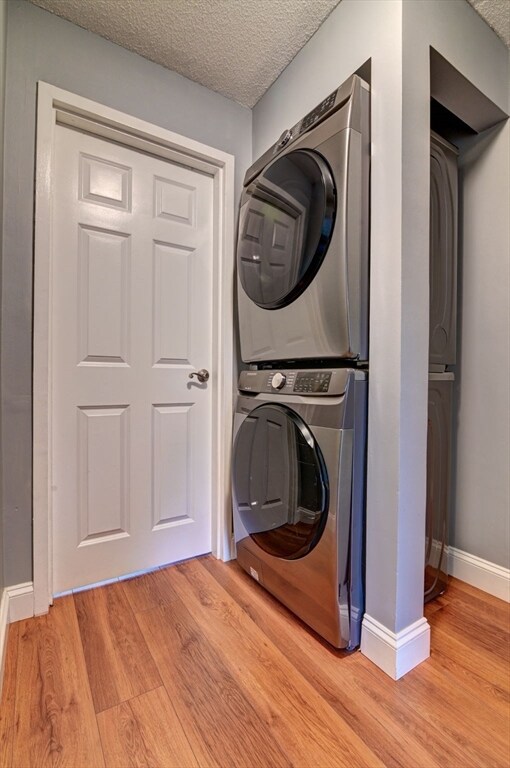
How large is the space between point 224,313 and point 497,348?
1.24 metres

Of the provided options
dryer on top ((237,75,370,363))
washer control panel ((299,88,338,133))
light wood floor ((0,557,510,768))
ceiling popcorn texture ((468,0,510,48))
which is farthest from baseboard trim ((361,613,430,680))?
ceiling popcorn texture ((468,0,510,48))

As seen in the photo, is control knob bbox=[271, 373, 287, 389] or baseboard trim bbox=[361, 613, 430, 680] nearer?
baseboard trim bbox=[361, 613, 430, 680]

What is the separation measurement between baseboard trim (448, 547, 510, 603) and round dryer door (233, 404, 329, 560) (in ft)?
2.98

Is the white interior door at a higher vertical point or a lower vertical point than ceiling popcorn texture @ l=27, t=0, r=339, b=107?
lower

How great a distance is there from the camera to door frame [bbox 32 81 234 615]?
1312mm

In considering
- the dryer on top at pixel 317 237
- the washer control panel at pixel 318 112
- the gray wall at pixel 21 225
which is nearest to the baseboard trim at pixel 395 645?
the dryer on top at pixel 317 237

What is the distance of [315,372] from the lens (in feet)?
4.02

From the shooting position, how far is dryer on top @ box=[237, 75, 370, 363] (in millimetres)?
1111

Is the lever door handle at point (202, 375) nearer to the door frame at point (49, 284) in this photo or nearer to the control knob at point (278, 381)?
the door frame at point (49, 284)

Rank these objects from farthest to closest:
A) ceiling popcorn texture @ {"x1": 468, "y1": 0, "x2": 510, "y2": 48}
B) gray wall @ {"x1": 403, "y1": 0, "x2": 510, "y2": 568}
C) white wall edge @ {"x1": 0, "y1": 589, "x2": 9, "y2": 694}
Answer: gray wall @ {"x1": 403, "y1": 0, "x2": 510, "y2": 568}, ceiling popcorn texture @ {"x1": 468, "y1": 0, "x2": 510, "y2": 48}, white wall edge @ {"x1": 0, "y1": 589, "x2": 9, "y2": 694}

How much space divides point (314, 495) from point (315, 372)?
0.42 metres

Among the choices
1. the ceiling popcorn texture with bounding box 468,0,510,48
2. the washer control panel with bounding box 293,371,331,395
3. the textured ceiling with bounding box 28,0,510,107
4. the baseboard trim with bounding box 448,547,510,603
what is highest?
the textured ceiling with bounding box 28,0,510,107

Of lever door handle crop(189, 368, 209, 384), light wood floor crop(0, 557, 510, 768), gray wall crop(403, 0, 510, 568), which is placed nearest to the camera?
light wood floor crop(0, 557, 510, 768)

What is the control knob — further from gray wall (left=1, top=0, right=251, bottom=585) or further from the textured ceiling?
the textured ceiling
